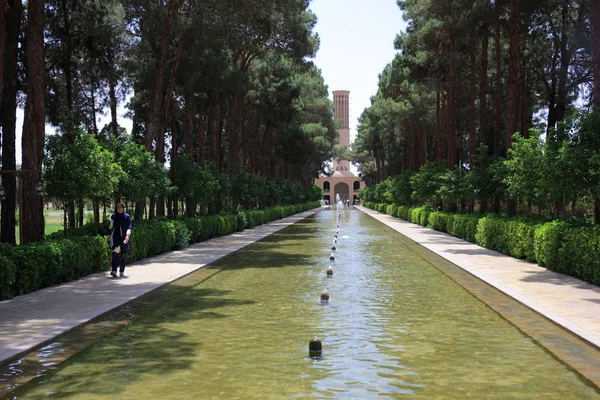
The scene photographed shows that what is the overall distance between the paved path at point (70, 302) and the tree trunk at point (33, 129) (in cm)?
265

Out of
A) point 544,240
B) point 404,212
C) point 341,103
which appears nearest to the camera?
point 544,240

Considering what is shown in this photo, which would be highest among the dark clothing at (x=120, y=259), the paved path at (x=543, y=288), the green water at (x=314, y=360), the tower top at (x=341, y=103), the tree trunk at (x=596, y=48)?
the tower top at (x=341, y=103)

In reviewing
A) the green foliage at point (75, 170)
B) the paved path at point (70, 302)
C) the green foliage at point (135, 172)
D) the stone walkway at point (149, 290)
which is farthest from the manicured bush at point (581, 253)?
the green foliage at point (135, 172)

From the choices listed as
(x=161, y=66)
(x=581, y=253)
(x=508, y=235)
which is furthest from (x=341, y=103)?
(x=581, y=253)

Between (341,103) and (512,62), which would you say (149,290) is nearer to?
(512,62)

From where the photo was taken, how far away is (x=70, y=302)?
1005 cm

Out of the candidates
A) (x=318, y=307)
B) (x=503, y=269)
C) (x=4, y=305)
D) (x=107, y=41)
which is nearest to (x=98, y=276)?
(x=4, y=305)

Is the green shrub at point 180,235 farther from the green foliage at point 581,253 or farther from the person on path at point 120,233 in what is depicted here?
the green foliage at point 581,253

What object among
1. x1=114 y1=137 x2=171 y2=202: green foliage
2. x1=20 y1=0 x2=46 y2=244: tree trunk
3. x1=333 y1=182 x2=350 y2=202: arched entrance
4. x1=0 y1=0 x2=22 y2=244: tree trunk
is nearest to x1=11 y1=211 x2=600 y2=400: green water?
x1=20 y1=0 x2=46 y2=244: tree trunk

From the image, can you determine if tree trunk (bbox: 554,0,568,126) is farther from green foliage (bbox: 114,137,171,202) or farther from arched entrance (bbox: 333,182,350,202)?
arched entrance (bbox: 333,182,350,202)

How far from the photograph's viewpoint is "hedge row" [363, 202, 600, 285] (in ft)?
40.4

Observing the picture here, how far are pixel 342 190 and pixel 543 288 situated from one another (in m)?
139

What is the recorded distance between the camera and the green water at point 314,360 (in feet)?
18.4

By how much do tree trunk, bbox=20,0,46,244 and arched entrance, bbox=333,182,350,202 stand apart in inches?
5264
